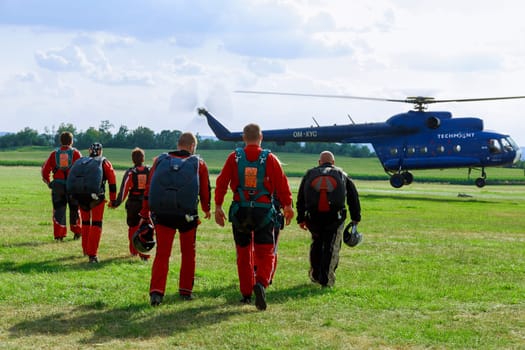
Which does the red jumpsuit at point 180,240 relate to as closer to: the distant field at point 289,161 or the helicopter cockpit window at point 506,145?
the helicopter cockpit window at point 506,145

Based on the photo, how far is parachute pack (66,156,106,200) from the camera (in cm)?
1211

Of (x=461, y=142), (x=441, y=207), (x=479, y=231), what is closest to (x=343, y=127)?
(x=461, y=142)

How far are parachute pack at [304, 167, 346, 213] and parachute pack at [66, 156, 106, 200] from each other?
4.04 metres

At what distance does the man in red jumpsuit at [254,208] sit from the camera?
8586 millimetres

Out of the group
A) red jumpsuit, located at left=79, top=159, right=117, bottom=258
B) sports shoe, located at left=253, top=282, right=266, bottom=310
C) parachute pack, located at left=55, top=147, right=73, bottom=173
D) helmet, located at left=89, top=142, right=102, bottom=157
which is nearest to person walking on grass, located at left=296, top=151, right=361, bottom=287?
sports shoe, located at left=253, top=282, right=266, bottom=310

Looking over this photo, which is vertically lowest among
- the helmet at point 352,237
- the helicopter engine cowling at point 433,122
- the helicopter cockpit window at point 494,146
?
the helmet at point 352,237

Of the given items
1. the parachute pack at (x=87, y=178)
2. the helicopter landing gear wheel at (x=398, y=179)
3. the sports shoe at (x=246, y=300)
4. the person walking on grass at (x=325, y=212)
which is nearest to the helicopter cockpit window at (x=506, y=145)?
the helicopter landing gear wheel at (x=398, y=179)

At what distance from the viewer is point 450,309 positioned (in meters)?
8.56

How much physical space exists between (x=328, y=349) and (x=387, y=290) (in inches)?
128

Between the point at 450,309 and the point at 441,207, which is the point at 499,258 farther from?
the point at 441,207

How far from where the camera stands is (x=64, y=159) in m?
14.3

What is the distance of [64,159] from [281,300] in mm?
7000

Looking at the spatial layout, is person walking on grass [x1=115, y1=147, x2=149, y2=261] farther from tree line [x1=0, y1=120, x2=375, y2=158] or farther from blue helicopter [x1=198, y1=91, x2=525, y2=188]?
tree line [x1=0, y1=120, x2=375, y2=158]

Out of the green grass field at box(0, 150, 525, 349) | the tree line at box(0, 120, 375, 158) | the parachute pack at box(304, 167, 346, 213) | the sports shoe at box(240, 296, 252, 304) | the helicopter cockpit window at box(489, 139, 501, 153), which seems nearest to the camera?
the green grass field at box(0, 150, 525, 349)
